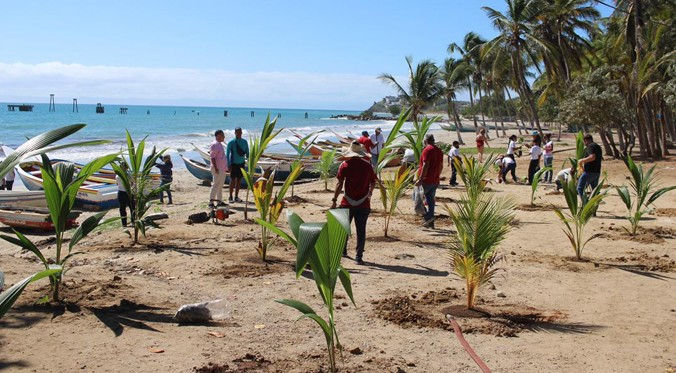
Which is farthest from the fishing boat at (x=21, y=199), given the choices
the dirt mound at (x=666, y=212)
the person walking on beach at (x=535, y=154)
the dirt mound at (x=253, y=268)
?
the dirt mound at (x=666, y=212)

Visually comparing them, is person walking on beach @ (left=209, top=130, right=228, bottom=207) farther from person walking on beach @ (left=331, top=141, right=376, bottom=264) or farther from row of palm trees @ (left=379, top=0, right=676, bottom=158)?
row of palm trees @ (left=379, top=0, right=676, bottom=158)

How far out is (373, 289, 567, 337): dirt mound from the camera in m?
4.98

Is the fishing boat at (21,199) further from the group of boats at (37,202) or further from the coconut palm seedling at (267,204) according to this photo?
the coconut palm seedling at (267,204)

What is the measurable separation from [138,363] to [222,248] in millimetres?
3953

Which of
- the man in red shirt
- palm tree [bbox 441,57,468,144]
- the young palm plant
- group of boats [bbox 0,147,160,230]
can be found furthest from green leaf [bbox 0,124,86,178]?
palm tree [bbox 441,57,468,144]

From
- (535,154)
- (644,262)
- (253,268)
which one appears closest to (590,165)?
(644,262)

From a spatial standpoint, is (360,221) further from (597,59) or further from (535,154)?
(597,59)

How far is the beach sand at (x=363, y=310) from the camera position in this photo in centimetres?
423

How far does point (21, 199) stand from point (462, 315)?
9860 mm

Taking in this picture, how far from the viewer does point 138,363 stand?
403 centimetres

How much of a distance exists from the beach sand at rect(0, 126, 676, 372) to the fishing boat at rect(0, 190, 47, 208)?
3.57m

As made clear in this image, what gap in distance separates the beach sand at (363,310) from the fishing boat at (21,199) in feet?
11.7

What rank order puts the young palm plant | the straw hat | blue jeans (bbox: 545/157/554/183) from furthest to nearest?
blue jeans (bbox: 545/157/554/183)
the young palm plant
the straw hat

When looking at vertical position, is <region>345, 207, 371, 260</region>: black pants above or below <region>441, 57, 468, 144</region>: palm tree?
below
